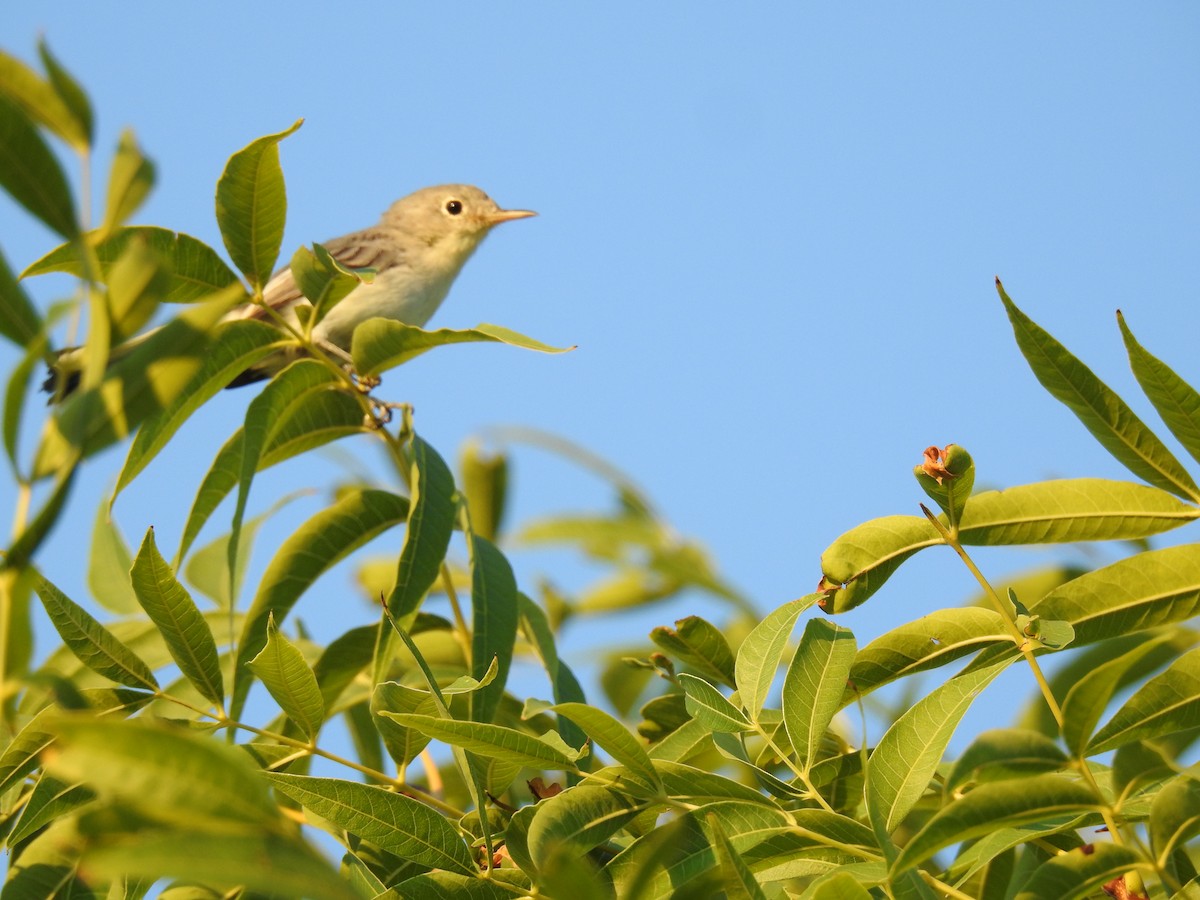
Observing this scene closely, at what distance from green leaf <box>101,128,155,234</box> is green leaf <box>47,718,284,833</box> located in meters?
0.67

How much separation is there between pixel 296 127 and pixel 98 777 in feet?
4.82

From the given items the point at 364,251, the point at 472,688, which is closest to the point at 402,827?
the point at 472,688

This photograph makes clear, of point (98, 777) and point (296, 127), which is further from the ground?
point (296, 127)

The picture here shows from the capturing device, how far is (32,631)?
3.77 ft

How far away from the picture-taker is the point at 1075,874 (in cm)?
147

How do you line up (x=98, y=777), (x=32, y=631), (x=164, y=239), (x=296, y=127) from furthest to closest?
(x=164, y=239) < (x=296, y=127) < (x=32, y=631) < (x=98, y=777)

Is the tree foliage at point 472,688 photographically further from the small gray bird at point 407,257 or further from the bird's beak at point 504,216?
the bird's beak at point 504,216

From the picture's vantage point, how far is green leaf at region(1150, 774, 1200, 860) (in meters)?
1.51

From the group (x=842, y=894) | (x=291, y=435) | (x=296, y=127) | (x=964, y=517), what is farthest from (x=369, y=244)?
(x=842, y=894)

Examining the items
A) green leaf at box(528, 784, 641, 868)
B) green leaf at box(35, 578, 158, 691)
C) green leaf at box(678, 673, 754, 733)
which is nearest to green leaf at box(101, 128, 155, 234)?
green leaf at box(35, 578, 158, 691)

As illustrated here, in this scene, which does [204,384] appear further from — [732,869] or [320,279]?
[732,869]

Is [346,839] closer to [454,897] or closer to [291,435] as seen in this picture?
[454,897]

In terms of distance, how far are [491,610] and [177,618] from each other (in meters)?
0.66

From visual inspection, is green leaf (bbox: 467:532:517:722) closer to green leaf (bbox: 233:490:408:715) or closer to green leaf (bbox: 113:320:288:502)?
green leaf (bbox: 233:490:408:715)
